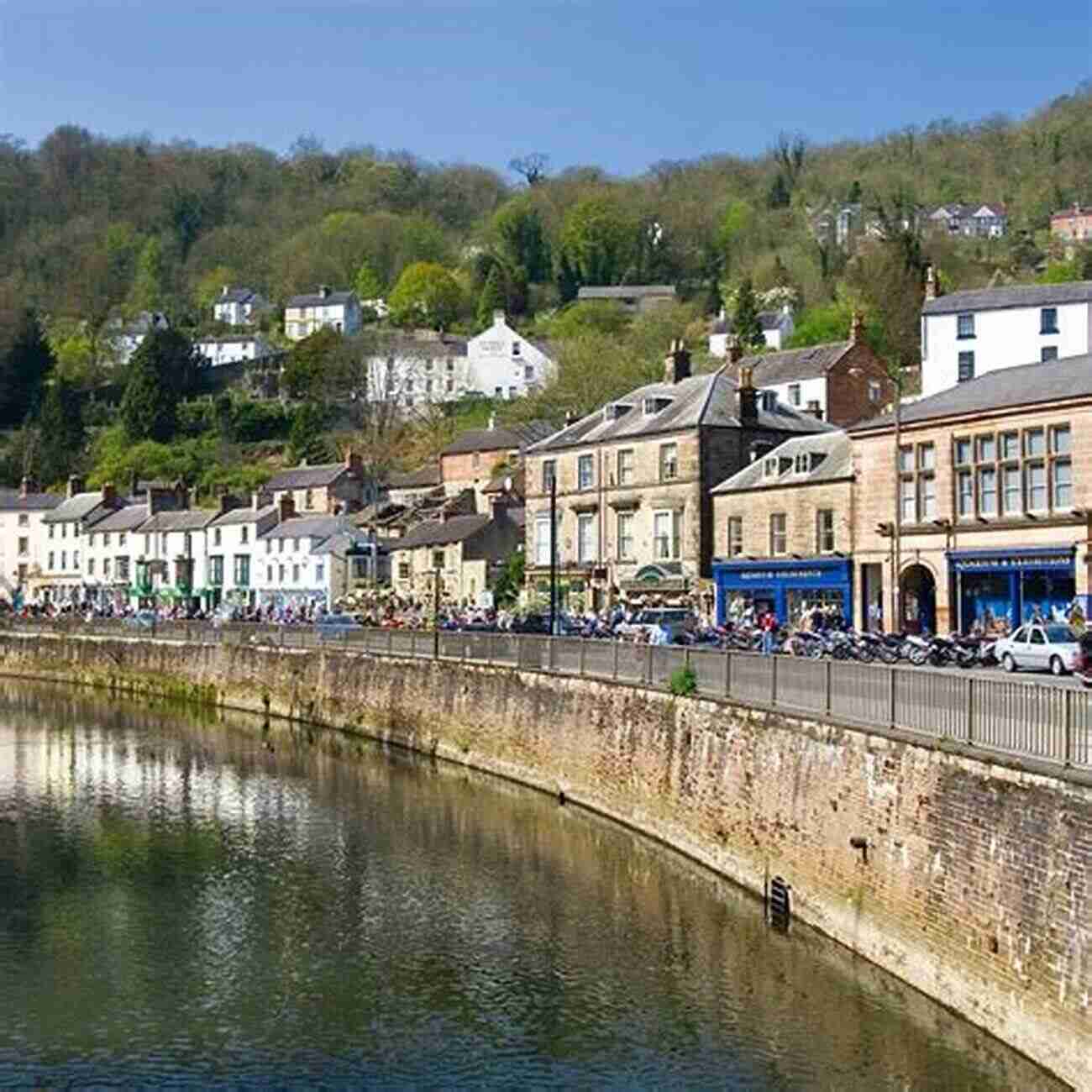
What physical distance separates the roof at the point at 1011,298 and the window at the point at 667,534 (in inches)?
905

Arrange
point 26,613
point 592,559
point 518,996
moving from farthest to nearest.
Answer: point 26,613 → point 592,559 → point 518,996

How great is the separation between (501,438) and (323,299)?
5724 centimetres

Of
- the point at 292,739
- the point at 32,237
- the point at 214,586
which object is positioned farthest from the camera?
the point at 32,237

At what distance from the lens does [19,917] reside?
25344mm

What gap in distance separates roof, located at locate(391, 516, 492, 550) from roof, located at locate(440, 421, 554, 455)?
9.22 meters

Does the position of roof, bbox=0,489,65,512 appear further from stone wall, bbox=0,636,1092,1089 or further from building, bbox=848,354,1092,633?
building, bbox=848,354,1092,633

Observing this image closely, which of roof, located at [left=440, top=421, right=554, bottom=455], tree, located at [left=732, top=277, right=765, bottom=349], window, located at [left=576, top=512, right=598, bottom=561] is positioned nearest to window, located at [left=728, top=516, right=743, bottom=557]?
window, located at [left=576, top=512, right=598, bottom=561]

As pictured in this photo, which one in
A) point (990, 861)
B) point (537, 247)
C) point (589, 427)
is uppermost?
point (537, 247)

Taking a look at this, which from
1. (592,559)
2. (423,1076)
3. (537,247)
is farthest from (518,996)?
(537,247)

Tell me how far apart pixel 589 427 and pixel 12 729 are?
77.8 ft

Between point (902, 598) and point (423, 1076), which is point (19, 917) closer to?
point (423, 1076)

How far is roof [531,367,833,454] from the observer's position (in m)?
56.3

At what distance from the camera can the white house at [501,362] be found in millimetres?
119125

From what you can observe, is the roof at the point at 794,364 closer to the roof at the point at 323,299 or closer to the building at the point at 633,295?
the building at the point at 633,295
